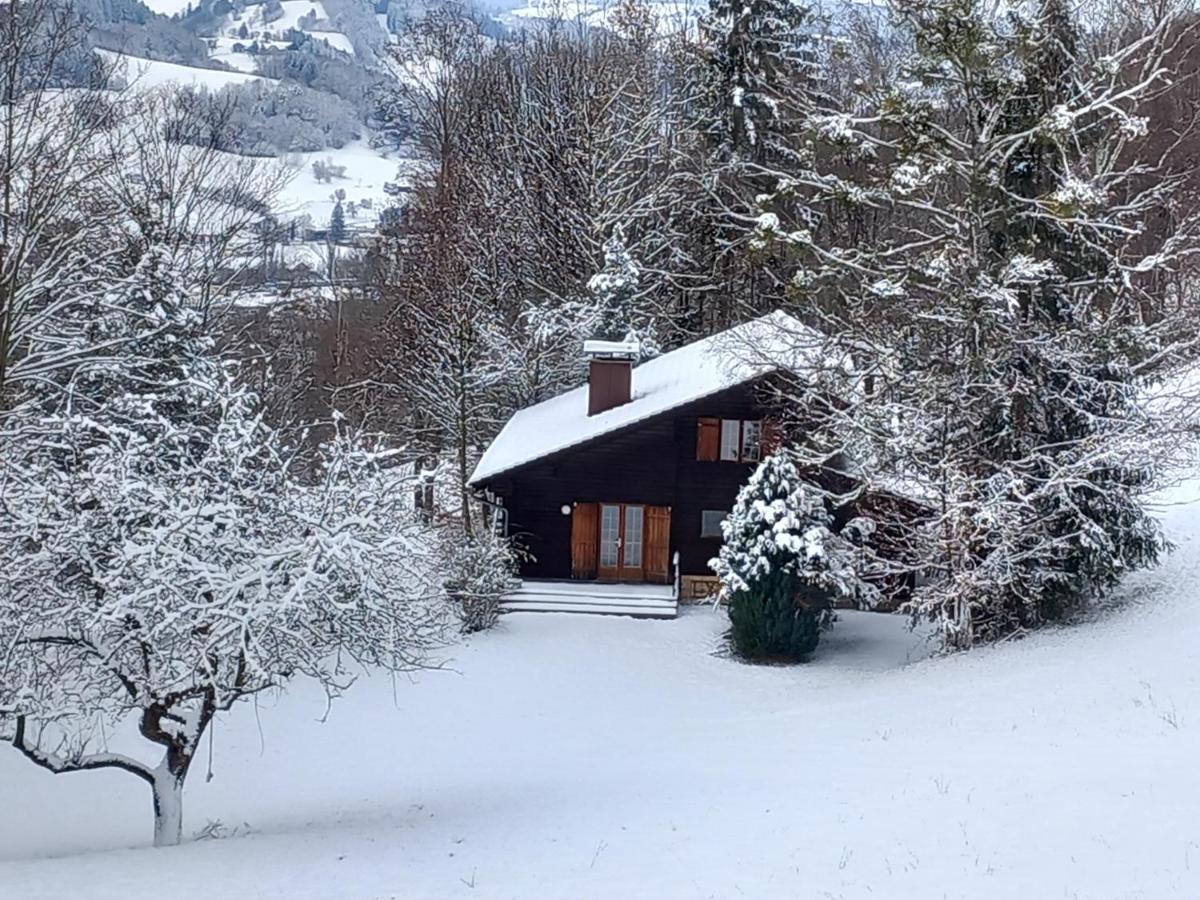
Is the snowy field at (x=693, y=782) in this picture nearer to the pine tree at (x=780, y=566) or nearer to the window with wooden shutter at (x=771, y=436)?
the pine tree at (x=780, y=566)

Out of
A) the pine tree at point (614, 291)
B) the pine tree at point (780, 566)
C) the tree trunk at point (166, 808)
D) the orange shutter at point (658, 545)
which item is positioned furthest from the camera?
the pine tree at point (614, 291)

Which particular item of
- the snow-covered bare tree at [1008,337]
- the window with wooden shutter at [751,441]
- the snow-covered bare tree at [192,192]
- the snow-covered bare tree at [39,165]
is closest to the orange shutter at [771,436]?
the window with wooden shutter at [751,441]

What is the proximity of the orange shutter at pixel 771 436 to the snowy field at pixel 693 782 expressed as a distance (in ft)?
14.8

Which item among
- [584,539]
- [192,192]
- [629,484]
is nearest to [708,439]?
[629,484]

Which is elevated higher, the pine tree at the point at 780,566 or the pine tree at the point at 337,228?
the pine tree at the point at 337,228

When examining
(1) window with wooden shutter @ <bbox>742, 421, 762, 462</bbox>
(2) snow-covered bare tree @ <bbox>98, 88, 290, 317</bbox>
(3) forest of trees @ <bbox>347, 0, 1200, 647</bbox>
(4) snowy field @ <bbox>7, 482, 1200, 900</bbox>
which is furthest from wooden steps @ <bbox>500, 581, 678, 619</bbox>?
(2) snow-covered bare tree @ <bbox>98, 88, 290, 317</bbox>

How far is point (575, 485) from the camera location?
27062 millimetres

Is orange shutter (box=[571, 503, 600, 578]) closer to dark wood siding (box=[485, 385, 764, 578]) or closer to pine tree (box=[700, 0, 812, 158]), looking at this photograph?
dark wood siding (box=[485, 385, 764, 578])

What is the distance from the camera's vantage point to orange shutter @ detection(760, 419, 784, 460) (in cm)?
2425

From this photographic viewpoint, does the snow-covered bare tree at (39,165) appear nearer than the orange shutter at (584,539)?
Yes

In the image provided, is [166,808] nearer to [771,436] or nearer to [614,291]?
[771,436]

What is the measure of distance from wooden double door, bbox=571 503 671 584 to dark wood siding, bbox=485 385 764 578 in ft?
0.69

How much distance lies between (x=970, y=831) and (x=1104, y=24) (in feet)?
60.0

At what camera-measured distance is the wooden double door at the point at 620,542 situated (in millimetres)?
27281
